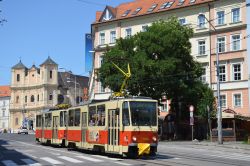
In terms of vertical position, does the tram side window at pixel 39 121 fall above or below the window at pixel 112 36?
below

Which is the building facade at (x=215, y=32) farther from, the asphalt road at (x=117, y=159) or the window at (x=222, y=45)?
the asphalt road at (x=117, y=159)

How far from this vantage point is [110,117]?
2314cm

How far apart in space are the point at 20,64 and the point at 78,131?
100m

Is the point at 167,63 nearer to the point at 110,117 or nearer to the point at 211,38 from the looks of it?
the point at 211,38

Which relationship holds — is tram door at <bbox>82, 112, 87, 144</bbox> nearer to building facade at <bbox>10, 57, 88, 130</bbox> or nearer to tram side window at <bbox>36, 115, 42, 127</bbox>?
tram side window at <bbox>36, 115, 42, 127</bbox>

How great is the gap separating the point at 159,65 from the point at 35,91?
253 feet

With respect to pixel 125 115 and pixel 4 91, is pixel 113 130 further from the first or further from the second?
pixel 4 91

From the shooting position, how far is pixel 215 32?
2367 inches

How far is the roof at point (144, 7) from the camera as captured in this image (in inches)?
2566

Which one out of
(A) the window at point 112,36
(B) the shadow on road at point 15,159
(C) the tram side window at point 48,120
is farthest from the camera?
(A) the window at point 112,36

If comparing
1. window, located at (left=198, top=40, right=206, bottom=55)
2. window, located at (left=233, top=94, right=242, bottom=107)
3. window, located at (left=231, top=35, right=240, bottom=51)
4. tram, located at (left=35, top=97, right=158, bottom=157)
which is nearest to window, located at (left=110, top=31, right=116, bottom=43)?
window, located at (left=198, top=40, right=206, bottom=55)

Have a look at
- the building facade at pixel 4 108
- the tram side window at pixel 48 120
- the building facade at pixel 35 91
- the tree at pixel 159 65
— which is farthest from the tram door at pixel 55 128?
the building facade at pixel 4 108

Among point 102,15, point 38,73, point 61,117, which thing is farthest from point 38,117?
point 38,73

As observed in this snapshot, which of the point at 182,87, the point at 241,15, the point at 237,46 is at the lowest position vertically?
the point at 182,87
